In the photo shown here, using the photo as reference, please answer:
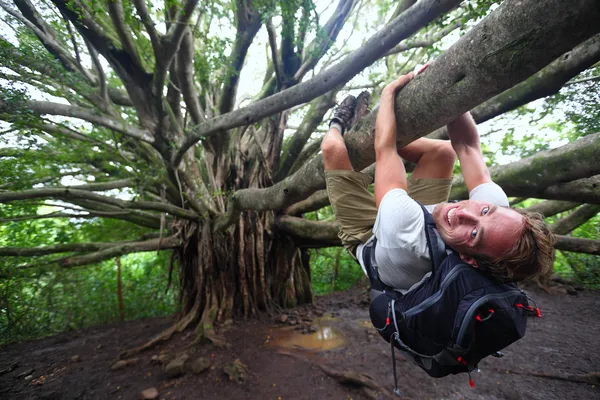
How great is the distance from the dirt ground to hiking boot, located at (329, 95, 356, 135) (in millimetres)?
2779

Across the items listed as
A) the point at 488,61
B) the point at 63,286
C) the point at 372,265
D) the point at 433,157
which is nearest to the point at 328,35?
the point at 433,157

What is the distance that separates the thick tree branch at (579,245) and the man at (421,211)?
153 inches

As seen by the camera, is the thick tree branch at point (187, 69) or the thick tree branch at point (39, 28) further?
the thick tree branch at point (187, 69)

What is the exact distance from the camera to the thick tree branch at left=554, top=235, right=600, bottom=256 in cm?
425

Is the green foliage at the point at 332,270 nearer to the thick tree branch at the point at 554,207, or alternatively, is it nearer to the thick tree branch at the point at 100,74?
the thick tree branch at the point at 554,207

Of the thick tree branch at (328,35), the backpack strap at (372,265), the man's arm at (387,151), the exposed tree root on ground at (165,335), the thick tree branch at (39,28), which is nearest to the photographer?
the man's arm at (387,151)

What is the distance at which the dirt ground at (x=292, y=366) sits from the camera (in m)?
2.99

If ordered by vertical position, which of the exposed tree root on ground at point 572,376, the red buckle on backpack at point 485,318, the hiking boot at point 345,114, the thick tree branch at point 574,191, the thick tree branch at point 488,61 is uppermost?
the hiking boot at point 345,114

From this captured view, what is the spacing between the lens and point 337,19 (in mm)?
3963

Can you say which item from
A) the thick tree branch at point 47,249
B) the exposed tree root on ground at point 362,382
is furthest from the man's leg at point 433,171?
the thick tree branch at point 47,249

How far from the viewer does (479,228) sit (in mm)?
1243

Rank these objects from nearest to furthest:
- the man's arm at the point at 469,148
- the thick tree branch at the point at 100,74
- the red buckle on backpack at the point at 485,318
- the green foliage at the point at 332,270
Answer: the red buckle on backpack at the point at 485,318
the man's arm at the point at 469,148
the thick tree branch at the point at 100,74
the green foliage at the point at 332,270

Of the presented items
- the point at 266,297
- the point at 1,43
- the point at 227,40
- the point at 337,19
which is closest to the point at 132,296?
the point at 266,297

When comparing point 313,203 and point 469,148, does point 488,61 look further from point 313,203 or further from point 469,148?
point 313,203
